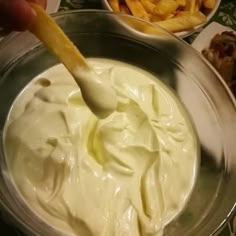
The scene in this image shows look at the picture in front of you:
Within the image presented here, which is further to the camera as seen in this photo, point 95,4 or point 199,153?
point 95,4

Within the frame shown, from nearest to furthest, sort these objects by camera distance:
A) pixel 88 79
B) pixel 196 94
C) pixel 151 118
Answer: pixel 88 79, pixel 151 118, pixel 196 94

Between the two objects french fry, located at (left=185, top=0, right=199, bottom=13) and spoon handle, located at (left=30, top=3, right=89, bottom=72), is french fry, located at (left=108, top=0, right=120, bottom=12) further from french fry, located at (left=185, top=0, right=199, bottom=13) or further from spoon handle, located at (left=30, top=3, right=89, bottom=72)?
spoon handle, located at (left=30, top=3, right=89, bottom=72)

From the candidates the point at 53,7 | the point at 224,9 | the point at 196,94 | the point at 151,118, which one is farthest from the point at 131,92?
the point at 224,9

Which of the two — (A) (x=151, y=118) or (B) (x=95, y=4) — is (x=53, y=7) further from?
(A) (x=151, y=118)

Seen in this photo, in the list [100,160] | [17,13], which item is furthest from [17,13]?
[100,160]

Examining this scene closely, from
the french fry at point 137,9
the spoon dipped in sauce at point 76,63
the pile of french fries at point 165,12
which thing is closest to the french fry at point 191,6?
the pile of french fries at point 165,12

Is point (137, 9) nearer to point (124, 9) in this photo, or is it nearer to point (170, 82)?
point (124, 9)

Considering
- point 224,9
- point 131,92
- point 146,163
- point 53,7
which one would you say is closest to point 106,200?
point 146,163

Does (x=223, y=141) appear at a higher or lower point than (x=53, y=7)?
lower

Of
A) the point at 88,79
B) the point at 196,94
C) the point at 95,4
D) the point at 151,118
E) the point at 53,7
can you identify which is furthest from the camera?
the point at 95,4
